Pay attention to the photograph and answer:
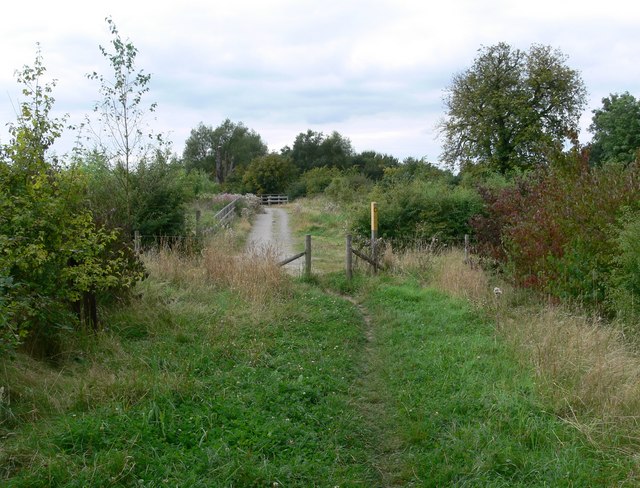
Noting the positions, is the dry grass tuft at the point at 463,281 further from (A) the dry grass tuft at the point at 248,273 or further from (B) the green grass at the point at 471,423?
(A) the dry grass tuft at the point at 248,273

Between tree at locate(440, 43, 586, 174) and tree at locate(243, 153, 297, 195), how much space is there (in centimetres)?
3428

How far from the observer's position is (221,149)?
273ft

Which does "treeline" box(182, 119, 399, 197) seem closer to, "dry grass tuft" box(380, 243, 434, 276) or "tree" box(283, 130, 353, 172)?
"tree" box(283, 130, 353, 172)

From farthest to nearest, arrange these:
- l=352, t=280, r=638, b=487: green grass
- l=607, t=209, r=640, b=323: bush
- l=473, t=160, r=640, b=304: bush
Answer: l=473, t=160, r=640, b=304: bush
l=607, t=209, r=640, b=323: bush
l=352, t=280, r=638, b=487: green grass

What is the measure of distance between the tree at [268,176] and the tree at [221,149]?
1605cm

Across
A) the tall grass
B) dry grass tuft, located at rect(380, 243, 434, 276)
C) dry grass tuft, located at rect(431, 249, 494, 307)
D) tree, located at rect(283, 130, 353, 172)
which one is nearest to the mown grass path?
the tall grass

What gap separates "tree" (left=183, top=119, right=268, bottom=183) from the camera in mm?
82119

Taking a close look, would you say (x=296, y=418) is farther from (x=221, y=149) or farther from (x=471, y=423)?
(x=221, y=149)

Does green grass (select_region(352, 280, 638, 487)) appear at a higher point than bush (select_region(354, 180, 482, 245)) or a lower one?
lower

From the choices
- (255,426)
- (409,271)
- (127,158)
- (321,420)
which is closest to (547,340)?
(321,420)

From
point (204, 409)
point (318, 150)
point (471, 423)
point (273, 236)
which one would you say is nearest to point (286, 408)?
point (204, 409)

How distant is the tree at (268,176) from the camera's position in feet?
214

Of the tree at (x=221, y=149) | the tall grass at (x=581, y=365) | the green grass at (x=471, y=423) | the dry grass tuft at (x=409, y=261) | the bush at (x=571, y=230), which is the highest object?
the tree at (x=221, y=149)

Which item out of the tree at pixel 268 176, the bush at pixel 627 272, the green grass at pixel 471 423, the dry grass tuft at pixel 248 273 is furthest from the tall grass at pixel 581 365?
the tree at pixel 268 176
